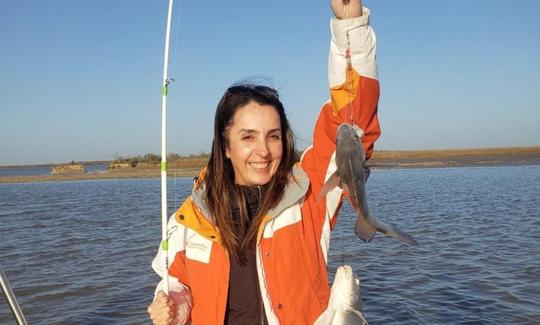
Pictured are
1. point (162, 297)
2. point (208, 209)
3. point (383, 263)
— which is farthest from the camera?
point (383, 263)

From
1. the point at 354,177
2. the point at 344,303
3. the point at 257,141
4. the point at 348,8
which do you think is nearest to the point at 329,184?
the point at 354,177

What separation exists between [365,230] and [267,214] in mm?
617

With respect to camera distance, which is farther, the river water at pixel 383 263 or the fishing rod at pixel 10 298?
the river water at pixel 383 263

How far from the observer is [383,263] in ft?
27.9

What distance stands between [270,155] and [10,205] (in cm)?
2019

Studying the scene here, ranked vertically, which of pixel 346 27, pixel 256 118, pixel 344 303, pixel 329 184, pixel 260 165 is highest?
pixel 346 27

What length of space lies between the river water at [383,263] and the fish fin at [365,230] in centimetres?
150

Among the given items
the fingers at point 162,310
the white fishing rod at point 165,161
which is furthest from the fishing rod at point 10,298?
the white fishing rod at point 165,161

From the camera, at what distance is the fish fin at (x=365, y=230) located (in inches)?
119

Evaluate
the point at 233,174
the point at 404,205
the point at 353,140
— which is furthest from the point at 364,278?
the point at 404,205

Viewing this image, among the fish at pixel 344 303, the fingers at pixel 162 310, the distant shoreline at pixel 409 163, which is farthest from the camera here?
the distant shoreline at pixel 409 163

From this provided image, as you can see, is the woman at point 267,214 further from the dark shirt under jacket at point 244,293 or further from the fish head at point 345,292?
the fish head at point 345,292

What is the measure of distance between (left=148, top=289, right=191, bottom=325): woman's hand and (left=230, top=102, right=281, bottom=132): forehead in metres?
1.13

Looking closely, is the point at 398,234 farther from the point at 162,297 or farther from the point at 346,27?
the point at 162,297
